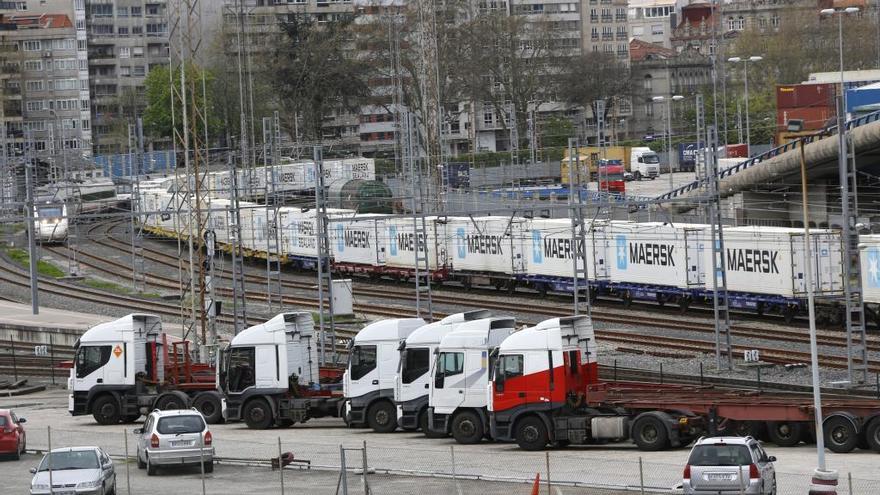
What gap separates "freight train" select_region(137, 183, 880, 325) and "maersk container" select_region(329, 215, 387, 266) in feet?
0.14

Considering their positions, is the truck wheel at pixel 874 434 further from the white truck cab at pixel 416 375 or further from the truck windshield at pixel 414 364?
the truck windshield at pixel 414 364

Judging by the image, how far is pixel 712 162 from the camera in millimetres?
41188

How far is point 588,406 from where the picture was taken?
3186 centimetres

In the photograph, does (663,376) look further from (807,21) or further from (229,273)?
(807,21)

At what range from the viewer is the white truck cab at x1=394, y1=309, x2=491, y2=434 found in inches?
1356

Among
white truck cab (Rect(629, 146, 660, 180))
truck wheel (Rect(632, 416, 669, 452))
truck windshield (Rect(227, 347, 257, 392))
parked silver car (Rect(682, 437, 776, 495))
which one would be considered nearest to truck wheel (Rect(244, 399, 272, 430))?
truck windshield (Rect(227, 347, 257, 392))

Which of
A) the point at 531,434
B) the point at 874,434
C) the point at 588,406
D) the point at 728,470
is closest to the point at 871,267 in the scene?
the point at 588,406

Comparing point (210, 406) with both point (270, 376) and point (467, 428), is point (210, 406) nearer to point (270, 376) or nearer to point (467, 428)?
point (270, 376)

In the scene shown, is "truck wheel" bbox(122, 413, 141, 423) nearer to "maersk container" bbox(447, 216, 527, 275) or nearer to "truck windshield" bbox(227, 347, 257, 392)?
"truck windshield" bbox(227, 347, 257, 392)

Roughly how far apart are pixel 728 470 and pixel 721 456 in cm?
37

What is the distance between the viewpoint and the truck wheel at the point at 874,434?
28.2 meters

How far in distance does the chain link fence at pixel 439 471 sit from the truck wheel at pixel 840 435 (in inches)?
90.5

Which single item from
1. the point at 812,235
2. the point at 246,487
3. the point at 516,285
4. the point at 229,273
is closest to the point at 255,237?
the point at 229,273

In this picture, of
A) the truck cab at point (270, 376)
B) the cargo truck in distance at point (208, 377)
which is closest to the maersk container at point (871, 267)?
the cargo truck in distance at point (208, 377)
